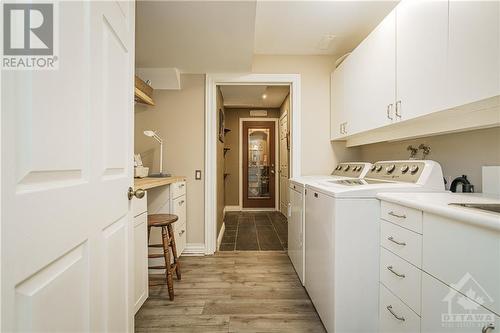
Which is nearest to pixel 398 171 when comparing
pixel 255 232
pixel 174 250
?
pixel 174 250

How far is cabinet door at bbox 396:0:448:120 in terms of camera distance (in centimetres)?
131

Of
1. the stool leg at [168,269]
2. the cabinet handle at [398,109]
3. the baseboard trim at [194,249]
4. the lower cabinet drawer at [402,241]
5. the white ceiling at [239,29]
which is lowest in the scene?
the baseboard trim at [194,249]

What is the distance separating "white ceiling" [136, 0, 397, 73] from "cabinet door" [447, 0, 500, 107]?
110 cm

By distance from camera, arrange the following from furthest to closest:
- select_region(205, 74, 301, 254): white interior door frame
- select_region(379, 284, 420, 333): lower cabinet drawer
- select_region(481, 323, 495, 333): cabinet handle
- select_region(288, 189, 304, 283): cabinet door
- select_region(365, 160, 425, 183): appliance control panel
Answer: select_region(205, 74, 301, 254): white interior door frame → select_region(288, 189, 304, 283): cabinet door → select_region(365, 160, 425, 183): appliance control panel → select_region(379, 284, 420, 333): lower cabinet drawer → select_region(481, 323, 495, 333): cabinet handle

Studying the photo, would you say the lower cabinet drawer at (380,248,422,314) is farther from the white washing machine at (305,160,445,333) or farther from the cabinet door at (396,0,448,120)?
the cabinet door at (396,0,448,120)

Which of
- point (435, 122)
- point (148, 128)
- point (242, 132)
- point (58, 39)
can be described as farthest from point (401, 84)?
point (242, 132)

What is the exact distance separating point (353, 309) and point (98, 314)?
4.26 ft

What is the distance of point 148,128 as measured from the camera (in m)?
2.96

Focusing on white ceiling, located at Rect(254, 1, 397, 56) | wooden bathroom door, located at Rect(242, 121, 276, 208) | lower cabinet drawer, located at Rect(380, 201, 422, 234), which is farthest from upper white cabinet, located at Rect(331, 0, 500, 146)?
wooden bathroom door, located at Rect(242, 121, 276, 208)

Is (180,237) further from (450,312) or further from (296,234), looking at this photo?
(450,312)

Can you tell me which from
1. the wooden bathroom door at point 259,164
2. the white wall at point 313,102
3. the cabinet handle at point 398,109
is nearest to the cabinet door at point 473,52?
the cabinet handle at point 398,109

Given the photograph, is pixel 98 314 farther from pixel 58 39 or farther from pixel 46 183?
pixel 58 39

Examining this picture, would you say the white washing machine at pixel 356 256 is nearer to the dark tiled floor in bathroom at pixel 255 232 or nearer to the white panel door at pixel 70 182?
the white panel door at pixel 70 182

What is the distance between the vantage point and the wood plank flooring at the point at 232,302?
1.65 meters
